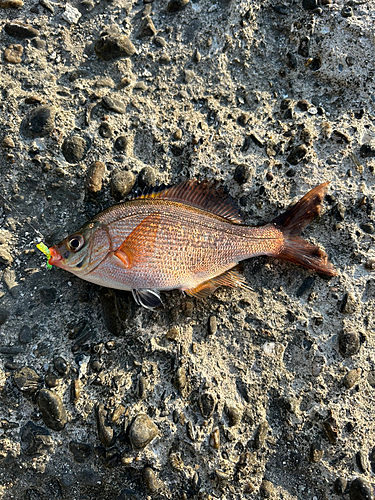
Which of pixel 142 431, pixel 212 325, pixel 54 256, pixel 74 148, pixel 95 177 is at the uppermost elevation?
pixel 74 148

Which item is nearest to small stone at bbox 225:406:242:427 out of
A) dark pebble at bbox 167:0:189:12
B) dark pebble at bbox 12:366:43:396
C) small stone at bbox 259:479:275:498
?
small stone at bbox 259:479:275:498

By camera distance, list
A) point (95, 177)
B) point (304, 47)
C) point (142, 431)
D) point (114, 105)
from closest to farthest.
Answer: point (142, 431)
point (95, 177)
point (114, 105)
point (304, 47)

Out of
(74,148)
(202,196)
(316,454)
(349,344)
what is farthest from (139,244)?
(316,454)

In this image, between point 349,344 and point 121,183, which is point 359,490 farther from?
point 121,183

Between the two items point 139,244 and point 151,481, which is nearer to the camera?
point 151,481

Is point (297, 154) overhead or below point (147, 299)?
overhead

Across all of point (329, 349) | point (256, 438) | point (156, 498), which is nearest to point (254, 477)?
point (256, 438)

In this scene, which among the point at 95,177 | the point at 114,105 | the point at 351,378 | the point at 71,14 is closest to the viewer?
the point at 351,378

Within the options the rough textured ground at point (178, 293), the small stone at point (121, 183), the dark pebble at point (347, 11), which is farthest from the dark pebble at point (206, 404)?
the dark pebble at point (347, 11)
